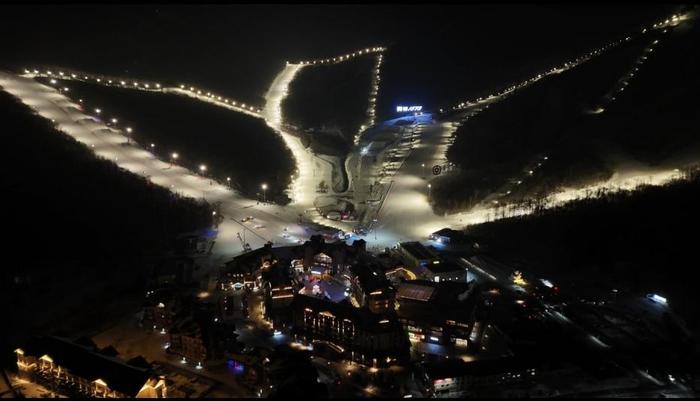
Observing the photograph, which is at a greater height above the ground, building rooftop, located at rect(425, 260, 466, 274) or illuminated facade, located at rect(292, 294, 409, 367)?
building rooftop, located at rect(425, 260, 466, 274)

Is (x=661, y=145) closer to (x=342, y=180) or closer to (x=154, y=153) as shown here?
(x=342, y=180)

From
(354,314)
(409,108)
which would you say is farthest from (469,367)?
(409,108)

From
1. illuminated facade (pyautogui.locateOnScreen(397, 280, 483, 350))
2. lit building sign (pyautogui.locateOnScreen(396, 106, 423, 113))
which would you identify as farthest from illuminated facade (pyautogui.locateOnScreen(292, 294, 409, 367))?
lit building sign (pyautogui.locateOnScreen(396, 106, 423, 113))

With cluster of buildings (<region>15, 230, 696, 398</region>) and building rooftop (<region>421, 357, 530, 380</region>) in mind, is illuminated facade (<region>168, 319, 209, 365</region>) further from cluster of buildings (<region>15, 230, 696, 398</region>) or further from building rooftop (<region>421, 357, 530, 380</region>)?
building rooftop (<region>421, 357, 530, 380</region>)

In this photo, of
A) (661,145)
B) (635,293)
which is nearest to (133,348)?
(635,293)

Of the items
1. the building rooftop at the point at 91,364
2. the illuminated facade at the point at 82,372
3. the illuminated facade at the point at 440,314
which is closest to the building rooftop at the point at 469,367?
the illuminated facade at the point at 440,314

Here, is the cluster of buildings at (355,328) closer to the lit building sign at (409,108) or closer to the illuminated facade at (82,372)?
the illuminated facade at (82,372)
